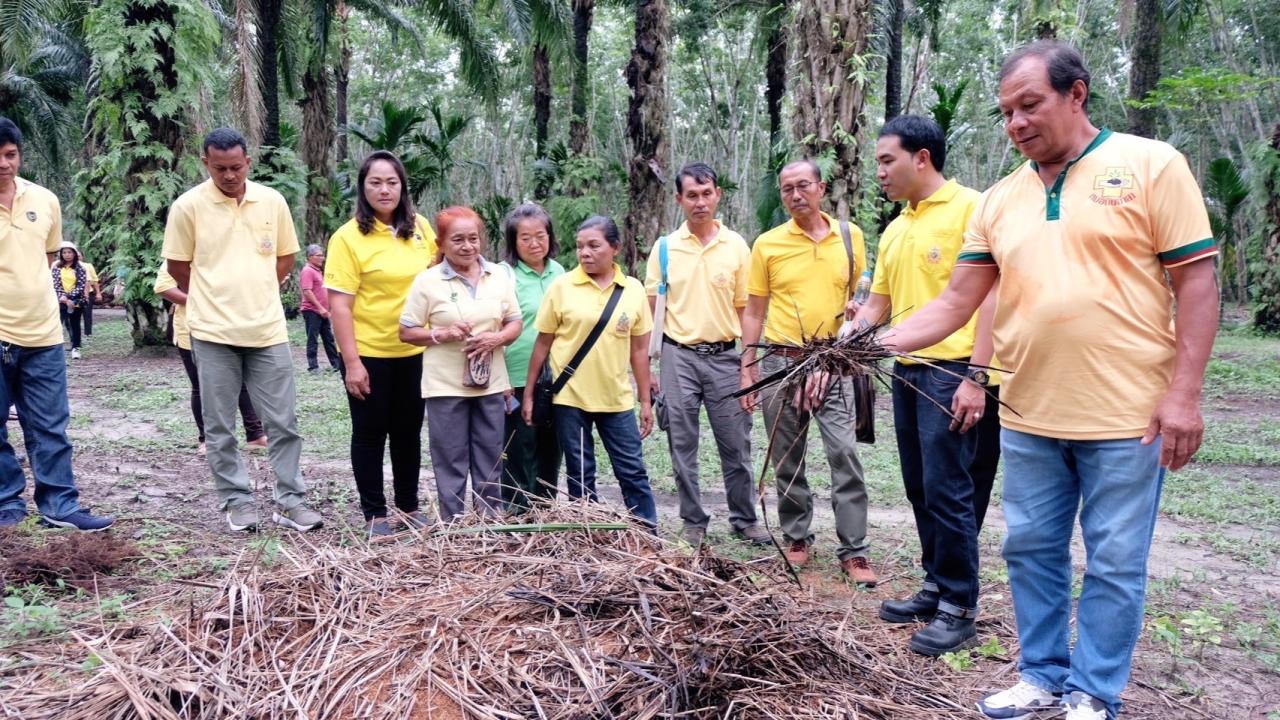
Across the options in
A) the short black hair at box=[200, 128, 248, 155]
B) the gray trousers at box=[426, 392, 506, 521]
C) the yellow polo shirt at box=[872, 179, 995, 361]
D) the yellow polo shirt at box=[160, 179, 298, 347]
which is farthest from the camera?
the yellow polo shirt at box=[160, 179, 298, 347]

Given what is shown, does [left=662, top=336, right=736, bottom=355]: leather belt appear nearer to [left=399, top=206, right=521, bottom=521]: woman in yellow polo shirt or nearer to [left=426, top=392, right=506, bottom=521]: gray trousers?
[left=399, top=206, right=521, bottom=521]: woman in yellow polo shirt

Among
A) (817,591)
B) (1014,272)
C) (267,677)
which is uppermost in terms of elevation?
(1014,272)

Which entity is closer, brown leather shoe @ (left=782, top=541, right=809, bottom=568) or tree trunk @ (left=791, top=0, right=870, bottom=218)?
brown leather shoe @ (left=782, top=541, right=809, bottom=568)

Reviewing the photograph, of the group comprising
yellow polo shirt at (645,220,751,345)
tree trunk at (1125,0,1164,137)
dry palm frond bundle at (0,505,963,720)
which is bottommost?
dry palm frond bundle at (0,505,963,720)

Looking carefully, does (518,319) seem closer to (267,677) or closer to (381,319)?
(381,319)

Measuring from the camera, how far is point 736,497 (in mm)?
5141

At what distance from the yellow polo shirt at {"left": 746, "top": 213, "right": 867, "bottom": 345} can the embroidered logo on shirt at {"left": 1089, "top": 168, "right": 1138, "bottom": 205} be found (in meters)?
2.01

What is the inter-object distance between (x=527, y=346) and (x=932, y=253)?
7.33 ft

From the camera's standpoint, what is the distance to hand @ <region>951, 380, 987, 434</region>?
3.41 metres

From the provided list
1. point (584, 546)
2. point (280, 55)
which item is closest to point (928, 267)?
point (584, 546)

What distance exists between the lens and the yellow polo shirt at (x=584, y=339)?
478 cm

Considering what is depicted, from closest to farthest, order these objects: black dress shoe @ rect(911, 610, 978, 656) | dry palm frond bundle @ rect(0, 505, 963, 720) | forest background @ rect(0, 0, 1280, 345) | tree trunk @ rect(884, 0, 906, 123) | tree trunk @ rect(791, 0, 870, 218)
Result: dry palm frond bundle @ rect(0, 505, 963, 720) → black dress shoe @ rect(911, 610, 978, 656) → tree trunk @ rect(791, 0, 870, 218) → forest background @ rect(0, 0, 1280, 345) → tree trunk @ rect(884, 0, 906, 123)

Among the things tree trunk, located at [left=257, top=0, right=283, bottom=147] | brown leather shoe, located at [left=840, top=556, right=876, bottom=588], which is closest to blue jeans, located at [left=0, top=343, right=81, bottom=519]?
brown leather shoe, located at [left=840, top=556, right=876, bottom=588]

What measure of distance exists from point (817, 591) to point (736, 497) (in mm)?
905
